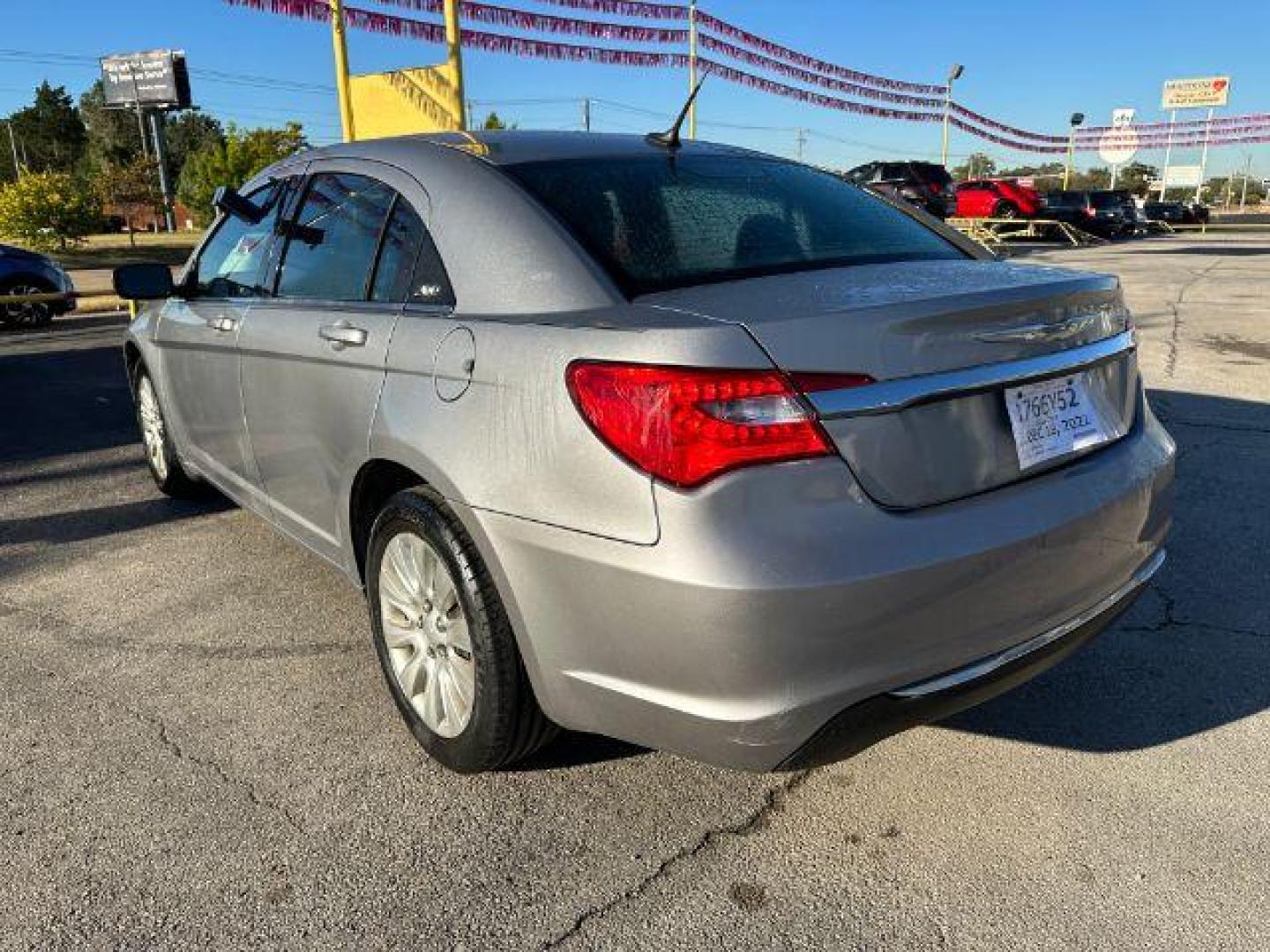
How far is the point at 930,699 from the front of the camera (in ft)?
6.35

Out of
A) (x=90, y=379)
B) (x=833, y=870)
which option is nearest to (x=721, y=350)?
(x=833, y=870)

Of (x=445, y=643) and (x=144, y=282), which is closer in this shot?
(x=445, y=643)

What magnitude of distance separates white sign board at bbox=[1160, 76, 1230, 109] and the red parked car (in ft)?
112

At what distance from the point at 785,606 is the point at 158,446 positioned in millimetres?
4033

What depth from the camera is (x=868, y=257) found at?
2.55 meters

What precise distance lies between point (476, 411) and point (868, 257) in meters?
1.13

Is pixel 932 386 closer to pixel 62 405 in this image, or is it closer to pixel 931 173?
pixel 62 405

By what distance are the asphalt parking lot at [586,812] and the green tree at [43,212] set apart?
28217 millimetres

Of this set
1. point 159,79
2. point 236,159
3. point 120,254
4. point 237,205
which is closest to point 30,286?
point 237,205

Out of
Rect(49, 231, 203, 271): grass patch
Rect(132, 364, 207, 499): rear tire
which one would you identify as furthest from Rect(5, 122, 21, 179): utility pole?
Rect(132, 364, 207, 499): rear tire

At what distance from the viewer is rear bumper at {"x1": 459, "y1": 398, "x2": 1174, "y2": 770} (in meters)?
1.79

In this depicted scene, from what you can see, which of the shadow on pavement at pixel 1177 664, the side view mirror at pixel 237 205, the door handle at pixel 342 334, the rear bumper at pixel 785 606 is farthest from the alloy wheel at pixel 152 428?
the shadow on pavement at pixel 1177 664

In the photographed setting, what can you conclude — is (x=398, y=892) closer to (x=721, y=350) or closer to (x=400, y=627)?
(x=400, y=627)

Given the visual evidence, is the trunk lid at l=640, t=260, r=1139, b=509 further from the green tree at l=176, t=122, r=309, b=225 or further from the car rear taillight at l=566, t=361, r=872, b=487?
the green tree at l=176, t=122, r=309, b=225
